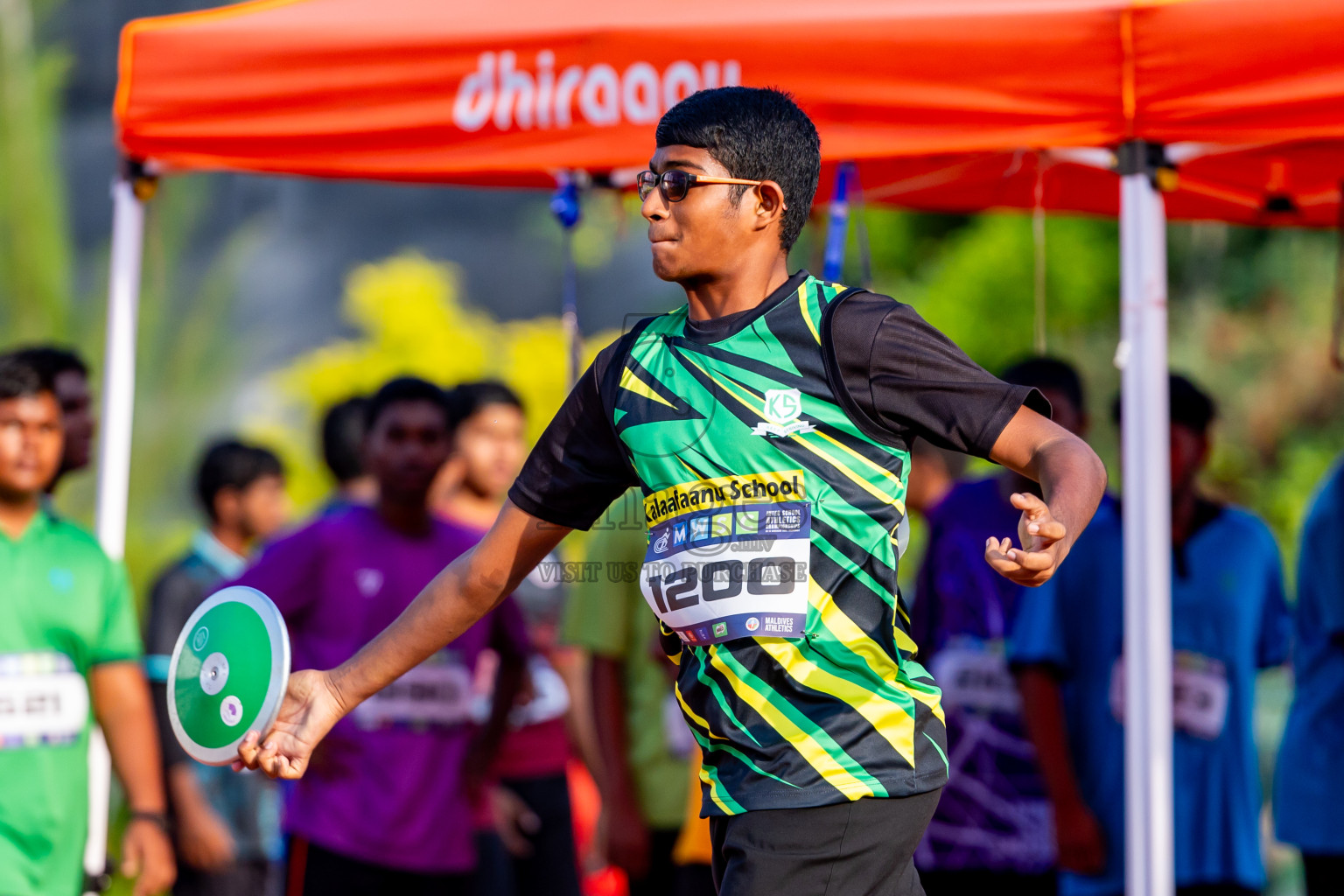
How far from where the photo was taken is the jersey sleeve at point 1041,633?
4.17 metres

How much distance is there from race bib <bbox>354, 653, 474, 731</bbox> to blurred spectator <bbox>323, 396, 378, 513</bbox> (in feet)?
7.08

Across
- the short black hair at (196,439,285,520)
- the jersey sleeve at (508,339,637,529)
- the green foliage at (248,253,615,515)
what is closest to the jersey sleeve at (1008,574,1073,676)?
the jersey sleeve at (508,339,637,529)

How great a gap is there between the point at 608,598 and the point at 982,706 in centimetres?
114

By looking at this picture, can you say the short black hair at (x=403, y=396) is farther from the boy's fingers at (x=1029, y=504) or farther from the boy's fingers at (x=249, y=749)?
the boy's fingers at (x=1029, y=504)

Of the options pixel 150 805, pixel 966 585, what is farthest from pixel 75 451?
pixel 966 585

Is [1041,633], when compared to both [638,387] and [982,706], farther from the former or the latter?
[638,387]

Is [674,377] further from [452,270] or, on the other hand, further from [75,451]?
[452,270]

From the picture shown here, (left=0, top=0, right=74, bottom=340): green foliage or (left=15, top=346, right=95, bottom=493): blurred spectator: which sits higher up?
(left=0, top=0, right=74, bottom=340): green foliage

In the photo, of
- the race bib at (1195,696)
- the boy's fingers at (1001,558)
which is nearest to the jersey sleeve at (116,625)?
the race bib at (1195,696)

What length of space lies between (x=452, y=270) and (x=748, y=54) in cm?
2259

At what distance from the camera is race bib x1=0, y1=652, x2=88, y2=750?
3.71 meters

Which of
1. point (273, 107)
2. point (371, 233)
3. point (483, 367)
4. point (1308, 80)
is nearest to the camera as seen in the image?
point (1308, 80)

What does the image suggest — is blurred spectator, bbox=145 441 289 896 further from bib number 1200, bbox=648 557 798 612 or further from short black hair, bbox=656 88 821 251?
short black hair, bbox=656 88 821 251

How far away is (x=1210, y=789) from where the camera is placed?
411 cm
